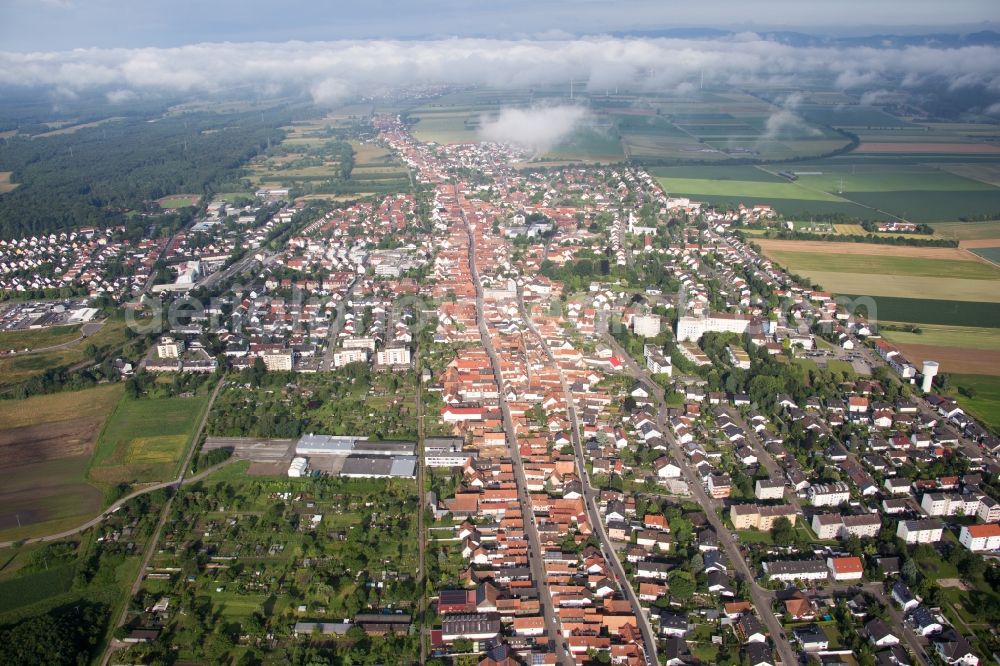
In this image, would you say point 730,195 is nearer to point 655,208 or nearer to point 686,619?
point 655,208

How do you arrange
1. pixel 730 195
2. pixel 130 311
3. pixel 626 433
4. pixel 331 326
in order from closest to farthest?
pixel 626 433
pixel 331 326
pixel 130 311
pixel 730 195

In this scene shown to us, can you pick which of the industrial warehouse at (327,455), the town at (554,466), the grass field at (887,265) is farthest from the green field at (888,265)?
the industrial warehouse at (327,455)

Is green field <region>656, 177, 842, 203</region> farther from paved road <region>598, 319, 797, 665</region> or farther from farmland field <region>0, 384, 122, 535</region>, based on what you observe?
farmland field <region>0, 384, 122, 535</region>

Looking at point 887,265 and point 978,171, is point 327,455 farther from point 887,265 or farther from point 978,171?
point 978,171

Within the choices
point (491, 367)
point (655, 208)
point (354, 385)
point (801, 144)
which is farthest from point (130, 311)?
point (801, 144)

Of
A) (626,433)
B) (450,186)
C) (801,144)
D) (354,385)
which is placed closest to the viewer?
(626,433)

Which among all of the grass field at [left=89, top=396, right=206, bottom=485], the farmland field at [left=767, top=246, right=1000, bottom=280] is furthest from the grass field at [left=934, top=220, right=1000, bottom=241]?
the grass field at [left=89, top=396, right=206, bottom=485]

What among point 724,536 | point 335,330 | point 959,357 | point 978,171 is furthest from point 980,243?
point 335,330
